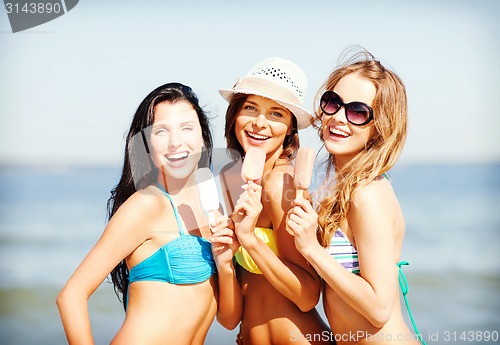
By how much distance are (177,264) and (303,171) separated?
2.27 ft

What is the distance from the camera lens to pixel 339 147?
10.3 ft

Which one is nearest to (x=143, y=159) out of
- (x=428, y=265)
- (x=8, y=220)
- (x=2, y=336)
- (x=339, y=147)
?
(x=339, y=147)

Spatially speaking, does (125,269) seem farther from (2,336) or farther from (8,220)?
(8,220)

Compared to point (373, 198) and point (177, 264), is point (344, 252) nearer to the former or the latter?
point (373, 198)

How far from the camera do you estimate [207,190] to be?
324 centimetres

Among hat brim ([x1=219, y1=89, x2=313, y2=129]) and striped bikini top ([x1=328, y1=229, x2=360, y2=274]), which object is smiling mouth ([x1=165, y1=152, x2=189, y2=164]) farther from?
striped bikini top ([x1=328, y1=229, x2=360, y2=274])

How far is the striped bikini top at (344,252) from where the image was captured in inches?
118

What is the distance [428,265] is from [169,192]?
922 cm

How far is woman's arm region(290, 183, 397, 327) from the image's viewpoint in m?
2.84

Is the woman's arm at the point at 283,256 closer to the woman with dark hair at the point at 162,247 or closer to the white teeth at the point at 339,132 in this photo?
the woman with dark hair at the point at 162,247

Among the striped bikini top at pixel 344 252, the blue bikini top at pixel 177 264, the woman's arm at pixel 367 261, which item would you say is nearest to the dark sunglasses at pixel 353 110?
the woman's arm at pixel 367 261

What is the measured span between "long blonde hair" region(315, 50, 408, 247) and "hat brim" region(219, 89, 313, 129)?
299mm
